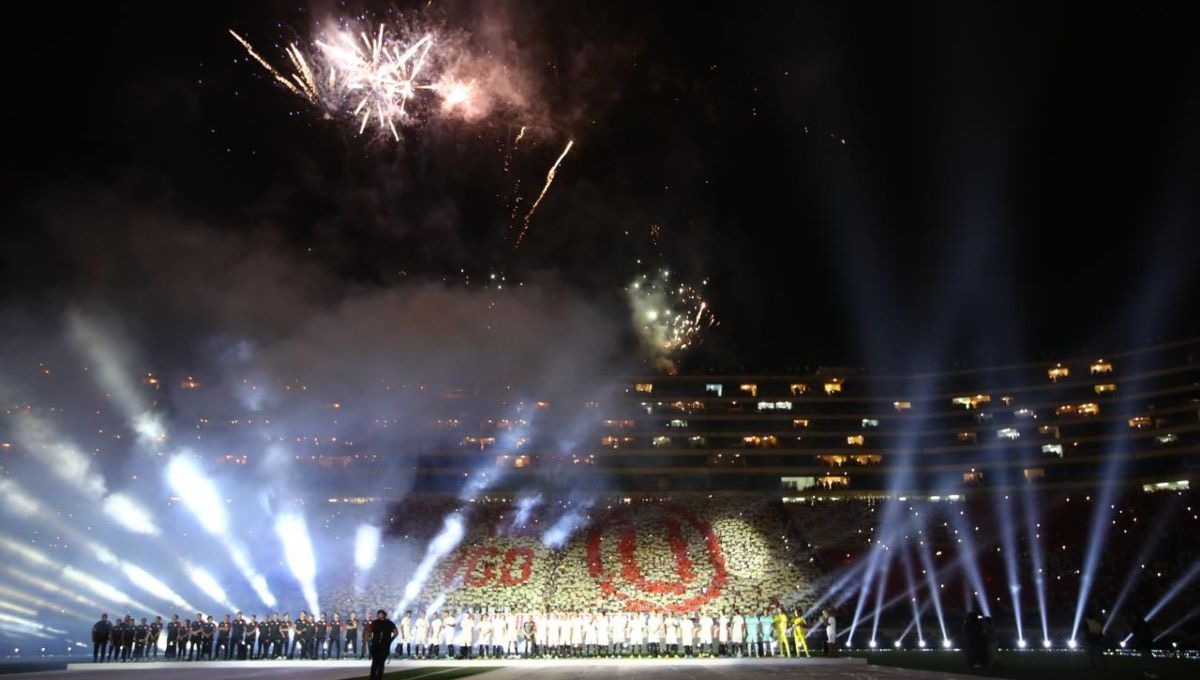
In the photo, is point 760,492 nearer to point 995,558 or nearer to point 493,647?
point 995,558

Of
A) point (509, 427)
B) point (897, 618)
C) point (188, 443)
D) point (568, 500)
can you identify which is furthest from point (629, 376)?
point (897, 618)

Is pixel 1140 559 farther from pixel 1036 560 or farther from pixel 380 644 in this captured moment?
pixel 380 644

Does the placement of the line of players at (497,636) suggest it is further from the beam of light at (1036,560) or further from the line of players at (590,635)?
the beam of light at (1036,560)

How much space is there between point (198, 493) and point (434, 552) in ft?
40.9

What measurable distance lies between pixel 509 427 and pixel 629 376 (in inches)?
521

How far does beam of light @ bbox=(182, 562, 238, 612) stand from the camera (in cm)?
3525

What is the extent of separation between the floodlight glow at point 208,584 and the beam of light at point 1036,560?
32206 millimetres

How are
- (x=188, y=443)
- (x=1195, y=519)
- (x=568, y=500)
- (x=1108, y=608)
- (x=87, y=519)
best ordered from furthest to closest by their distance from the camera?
(x=568, y=500), (x=188, y=443), (x=1195, y=519), (x=87, y=519), (x=1108, y=608)

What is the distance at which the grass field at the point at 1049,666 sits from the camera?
15922 millimetres

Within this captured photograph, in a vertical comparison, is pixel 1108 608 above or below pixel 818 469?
below

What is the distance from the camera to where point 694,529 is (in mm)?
48719

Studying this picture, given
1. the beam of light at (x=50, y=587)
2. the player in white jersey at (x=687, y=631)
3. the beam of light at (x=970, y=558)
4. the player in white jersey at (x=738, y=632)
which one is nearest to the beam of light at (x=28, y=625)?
the beam of light at (x=50, y=587)

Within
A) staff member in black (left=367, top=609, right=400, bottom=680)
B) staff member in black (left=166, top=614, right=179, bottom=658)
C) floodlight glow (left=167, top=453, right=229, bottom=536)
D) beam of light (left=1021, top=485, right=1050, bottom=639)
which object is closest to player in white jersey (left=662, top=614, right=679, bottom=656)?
staff member in black (left=367, top=609, right=400, bottom=680)

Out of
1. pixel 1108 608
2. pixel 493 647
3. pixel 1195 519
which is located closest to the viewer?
pixel 493 647
